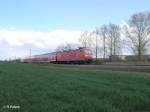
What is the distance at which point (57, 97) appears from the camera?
30.8 feet

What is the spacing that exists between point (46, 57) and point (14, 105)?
67.7 m

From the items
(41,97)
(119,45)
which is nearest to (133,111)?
(41,97)

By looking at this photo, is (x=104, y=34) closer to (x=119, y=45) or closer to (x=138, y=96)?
(x=119, y=45)

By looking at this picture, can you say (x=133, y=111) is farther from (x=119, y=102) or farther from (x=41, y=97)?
(x=41, y=97)

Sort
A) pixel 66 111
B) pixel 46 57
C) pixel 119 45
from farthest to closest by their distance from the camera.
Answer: pixel 119 45 < pixel 46 57 < pixel 66 111

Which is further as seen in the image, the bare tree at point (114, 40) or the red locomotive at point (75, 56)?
the bare tree at point (114, 40)

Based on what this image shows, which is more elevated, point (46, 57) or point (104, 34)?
point (104, 34)

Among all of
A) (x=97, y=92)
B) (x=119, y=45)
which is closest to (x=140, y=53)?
(x=119, y=45)

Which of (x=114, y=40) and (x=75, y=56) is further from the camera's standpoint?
(x=114, y=40)

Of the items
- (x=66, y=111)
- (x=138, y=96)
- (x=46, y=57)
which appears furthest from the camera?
(x=46, y=57)

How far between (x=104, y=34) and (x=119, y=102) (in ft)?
316

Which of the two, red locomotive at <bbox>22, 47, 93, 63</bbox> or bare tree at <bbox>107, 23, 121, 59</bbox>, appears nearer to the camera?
red locomotive at <bbox>22, 47, 93, 63</bbox>

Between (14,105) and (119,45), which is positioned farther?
(119,45)

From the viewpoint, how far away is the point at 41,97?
9172 mm
